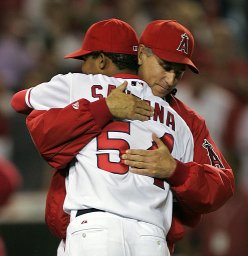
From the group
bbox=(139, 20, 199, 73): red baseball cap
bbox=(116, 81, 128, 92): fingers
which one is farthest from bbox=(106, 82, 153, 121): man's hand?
bbox=(139, 20, 199, 73): red baseball cap

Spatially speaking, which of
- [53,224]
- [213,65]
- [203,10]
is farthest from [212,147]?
[203,10]

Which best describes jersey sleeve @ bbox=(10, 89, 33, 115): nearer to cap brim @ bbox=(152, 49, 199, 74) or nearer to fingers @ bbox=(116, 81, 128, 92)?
fingers @ bbox=(116, 81, 128, 92)

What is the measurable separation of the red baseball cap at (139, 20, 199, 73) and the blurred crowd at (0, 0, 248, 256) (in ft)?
10.9

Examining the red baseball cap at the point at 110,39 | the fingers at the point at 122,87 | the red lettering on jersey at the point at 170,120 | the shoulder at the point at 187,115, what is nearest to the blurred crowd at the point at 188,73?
the shoulder at the point at 187,115

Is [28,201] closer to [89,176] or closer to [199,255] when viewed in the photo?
[199,255]

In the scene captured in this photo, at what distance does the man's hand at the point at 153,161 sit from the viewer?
144 inches

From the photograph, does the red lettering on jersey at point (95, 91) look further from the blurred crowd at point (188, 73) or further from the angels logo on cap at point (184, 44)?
the blurred crowd at point (188, 73)

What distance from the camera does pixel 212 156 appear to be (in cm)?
398

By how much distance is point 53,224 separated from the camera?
390cm

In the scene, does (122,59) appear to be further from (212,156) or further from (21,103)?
(212,156)

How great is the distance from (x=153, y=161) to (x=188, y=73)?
15.3 feet

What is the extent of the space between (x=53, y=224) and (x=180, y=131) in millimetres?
712

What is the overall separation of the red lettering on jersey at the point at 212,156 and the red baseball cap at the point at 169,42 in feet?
1.19

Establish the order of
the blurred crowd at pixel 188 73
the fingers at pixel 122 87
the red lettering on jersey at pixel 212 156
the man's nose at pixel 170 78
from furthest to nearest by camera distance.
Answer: the blurred crowd at pixel 188 73 < the red lettering on jersey at pixel 212 156 < the man's nose at pixel 170 78 < the fingers at pixel 122 87
